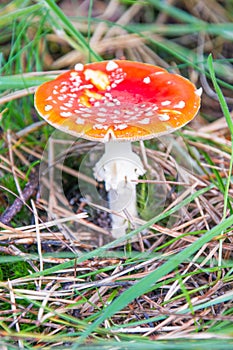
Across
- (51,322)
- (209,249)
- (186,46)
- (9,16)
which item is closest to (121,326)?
(51,322)

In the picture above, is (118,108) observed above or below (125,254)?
above

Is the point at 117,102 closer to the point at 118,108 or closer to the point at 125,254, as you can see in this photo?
the point at 118,108

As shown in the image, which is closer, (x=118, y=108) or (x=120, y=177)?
(x=118, y=108)

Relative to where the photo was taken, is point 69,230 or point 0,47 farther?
point 0,47

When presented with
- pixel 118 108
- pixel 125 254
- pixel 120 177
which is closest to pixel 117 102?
pixel 118 108

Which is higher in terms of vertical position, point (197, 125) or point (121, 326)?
point (121, 326)

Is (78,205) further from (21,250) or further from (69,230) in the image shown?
(21,250)
